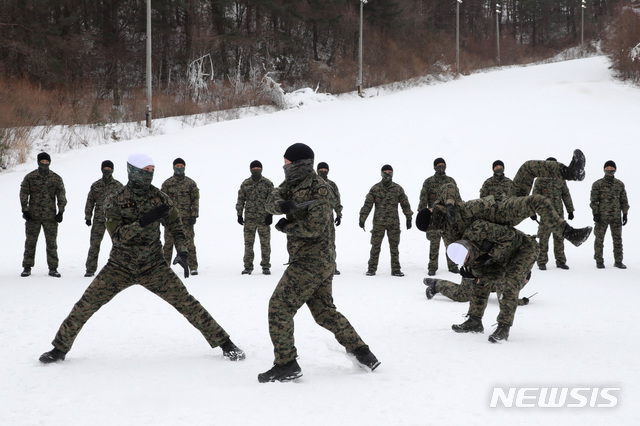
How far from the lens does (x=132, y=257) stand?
470 centimetres

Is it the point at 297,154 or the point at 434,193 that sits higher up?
the point at 297,154

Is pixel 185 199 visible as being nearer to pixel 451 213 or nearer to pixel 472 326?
pixel 472 326

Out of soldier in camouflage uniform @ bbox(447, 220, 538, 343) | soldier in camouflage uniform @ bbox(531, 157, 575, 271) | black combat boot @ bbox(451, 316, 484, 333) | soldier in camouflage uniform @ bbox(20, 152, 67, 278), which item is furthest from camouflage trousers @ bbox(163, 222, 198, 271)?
soldier in camouflage uniform @ bbox(531, 157, 575, 271)

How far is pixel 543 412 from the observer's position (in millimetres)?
3668

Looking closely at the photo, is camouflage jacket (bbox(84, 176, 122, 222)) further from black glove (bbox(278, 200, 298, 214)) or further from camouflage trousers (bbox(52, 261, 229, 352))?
black glove (bbox(278, 200, 298, 214))

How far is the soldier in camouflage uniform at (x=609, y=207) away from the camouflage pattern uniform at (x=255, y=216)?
6.58 metres

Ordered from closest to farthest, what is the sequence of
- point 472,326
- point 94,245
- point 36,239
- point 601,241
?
1. point 472,326
2. point 36,239
3. point 94,245
4. point 601,241

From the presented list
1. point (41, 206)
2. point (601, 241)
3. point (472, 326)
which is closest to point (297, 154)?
point (472, 326)

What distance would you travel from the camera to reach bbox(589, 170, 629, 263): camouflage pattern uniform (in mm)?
10844

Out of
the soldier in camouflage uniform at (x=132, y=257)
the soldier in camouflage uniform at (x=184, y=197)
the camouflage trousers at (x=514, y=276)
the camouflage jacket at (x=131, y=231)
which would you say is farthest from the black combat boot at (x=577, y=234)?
the soldier in camouflage uniform at (x=184, y=197)

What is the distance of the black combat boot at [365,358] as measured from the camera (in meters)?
4.48

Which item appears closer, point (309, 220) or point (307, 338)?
point (309, 220)

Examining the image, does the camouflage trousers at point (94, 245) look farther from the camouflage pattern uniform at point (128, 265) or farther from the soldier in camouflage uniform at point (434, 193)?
the soldier in camouflage uniform at point (434, 193)

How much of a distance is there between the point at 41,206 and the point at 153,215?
5991 millimetres
